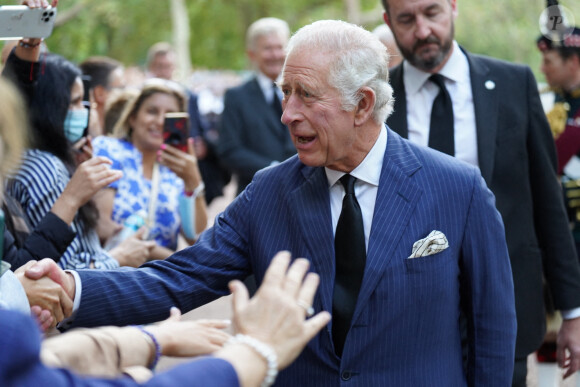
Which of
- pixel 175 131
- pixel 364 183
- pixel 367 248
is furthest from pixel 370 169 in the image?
pixel 175 131

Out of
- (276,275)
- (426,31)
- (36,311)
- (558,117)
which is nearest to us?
(276,275)

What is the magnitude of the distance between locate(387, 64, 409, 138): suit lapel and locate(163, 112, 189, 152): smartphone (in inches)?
60.8

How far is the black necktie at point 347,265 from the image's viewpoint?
2.84 meters

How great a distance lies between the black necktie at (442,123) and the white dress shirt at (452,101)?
3 centimetres

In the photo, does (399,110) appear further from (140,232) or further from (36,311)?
(36,311)

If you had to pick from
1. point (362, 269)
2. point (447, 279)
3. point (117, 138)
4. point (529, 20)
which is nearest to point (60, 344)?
point (362, 269)

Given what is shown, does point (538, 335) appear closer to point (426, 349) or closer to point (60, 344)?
point (426, 349)

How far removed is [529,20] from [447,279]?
22503 millimetres

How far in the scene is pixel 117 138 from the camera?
18.0ft

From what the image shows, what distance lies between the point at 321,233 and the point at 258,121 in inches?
158

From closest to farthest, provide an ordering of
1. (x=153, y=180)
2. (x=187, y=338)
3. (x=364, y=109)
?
(x=187, y=338) → (x=364, y=109) → (x=153, y=180)

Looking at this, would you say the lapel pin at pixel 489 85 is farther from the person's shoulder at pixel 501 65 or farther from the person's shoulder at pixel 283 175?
the person's shoulder at pixel 283 175

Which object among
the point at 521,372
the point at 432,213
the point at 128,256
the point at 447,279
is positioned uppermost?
the point at 432,213

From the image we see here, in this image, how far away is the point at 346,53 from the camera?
9.31ft
